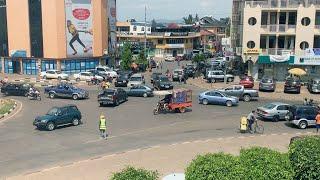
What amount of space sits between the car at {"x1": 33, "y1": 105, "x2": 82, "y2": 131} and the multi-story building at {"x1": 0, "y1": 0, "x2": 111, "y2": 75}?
34.6 meters

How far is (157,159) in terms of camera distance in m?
23.8

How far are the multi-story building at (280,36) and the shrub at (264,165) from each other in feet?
139

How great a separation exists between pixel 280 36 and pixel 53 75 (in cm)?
2914

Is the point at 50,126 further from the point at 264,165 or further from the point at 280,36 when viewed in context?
the point at 280,36

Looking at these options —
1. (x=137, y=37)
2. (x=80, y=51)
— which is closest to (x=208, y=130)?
(x=80, y=51)

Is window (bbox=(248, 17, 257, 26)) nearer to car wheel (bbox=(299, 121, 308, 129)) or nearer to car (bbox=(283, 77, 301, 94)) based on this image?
car (bbox=(283, 77, 301, 94))

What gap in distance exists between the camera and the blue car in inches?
1591

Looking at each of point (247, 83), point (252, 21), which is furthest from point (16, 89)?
point (252, 21)

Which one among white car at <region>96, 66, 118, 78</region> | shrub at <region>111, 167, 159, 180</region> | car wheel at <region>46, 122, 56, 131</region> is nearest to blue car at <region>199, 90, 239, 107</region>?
car wheel at <region>46, 122, 56, 131</region>

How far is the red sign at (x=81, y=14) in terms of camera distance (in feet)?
219

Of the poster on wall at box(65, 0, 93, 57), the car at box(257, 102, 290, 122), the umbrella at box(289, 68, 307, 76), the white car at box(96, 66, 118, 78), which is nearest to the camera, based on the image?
the car at box(257, 102, 290, 122)

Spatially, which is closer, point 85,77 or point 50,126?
point 50,126

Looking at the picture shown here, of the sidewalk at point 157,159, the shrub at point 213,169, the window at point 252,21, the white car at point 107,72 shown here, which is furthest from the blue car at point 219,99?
the shrub at point 213,169

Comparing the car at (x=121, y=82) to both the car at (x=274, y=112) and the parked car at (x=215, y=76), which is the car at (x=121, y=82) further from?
the car at (x=274, y=112)
